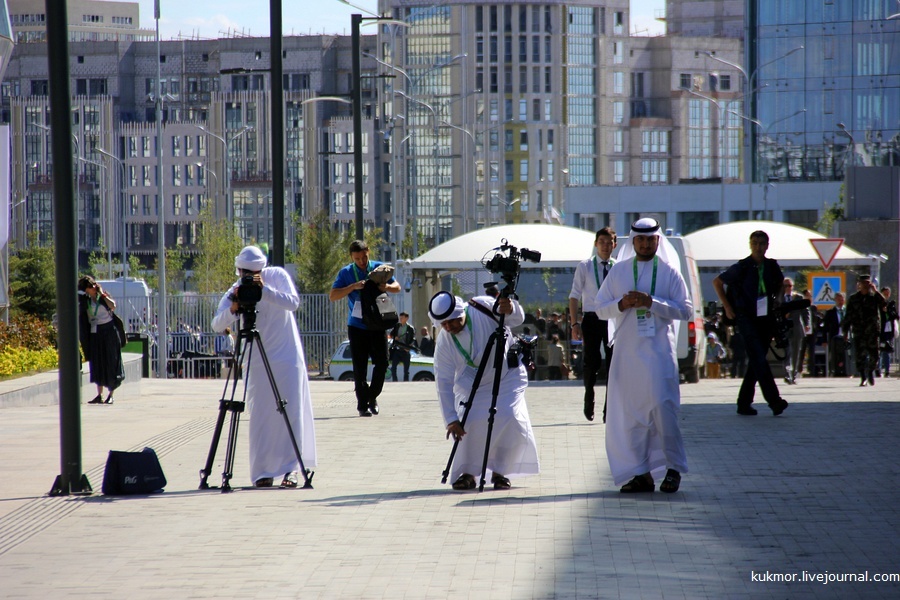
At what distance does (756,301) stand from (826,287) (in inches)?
505

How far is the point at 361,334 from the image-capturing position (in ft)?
49.6

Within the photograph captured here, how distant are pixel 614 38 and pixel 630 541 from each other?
5697 inches

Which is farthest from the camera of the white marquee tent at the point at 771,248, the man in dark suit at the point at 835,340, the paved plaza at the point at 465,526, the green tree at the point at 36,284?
the green tree at the point at 36,284

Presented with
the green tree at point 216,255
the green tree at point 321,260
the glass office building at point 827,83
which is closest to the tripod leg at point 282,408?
the green tree at point 321,260

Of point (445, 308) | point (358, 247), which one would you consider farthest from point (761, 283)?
point (445, 308)

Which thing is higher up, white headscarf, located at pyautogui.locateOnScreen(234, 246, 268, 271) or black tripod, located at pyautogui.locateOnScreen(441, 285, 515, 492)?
white headscarf, located at pyautogui.locateOnScreen(234, 246, 268, 271)

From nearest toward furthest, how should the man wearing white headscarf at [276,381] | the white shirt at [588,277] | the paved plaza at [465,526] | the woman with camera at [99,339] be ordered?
the paved plaza at [465,526] → the man wearing white headscarf at [276,381] → the white shirt at [588,277] → the woman with camera at [99,339]

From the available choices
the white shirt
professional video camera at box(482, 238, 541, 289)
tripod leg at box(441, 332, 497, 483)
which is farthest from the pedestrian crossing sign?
tripod leg at box(441, 332, 497, 483)

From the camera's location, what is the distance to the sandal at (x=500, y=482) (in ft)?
30.6

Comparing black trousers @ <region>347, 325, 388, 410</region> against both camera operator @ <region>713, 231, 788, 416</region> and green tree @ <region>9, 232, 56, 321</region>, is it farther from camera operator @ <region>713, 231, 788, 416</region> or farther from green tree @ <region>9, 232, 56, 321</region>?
green tree @ <region>9, 232, 56, 321</region>

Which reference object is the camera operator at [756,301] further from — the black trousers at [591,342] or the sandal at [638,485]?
the sandal at [638,485]

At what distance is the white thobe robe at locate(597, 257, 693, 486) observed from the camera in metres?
8.86

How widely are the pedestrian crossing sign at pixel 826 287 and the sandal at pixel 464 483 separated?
18.1m

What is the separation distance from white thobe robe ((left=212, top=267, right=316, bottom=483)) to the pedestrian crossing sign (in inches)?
716
